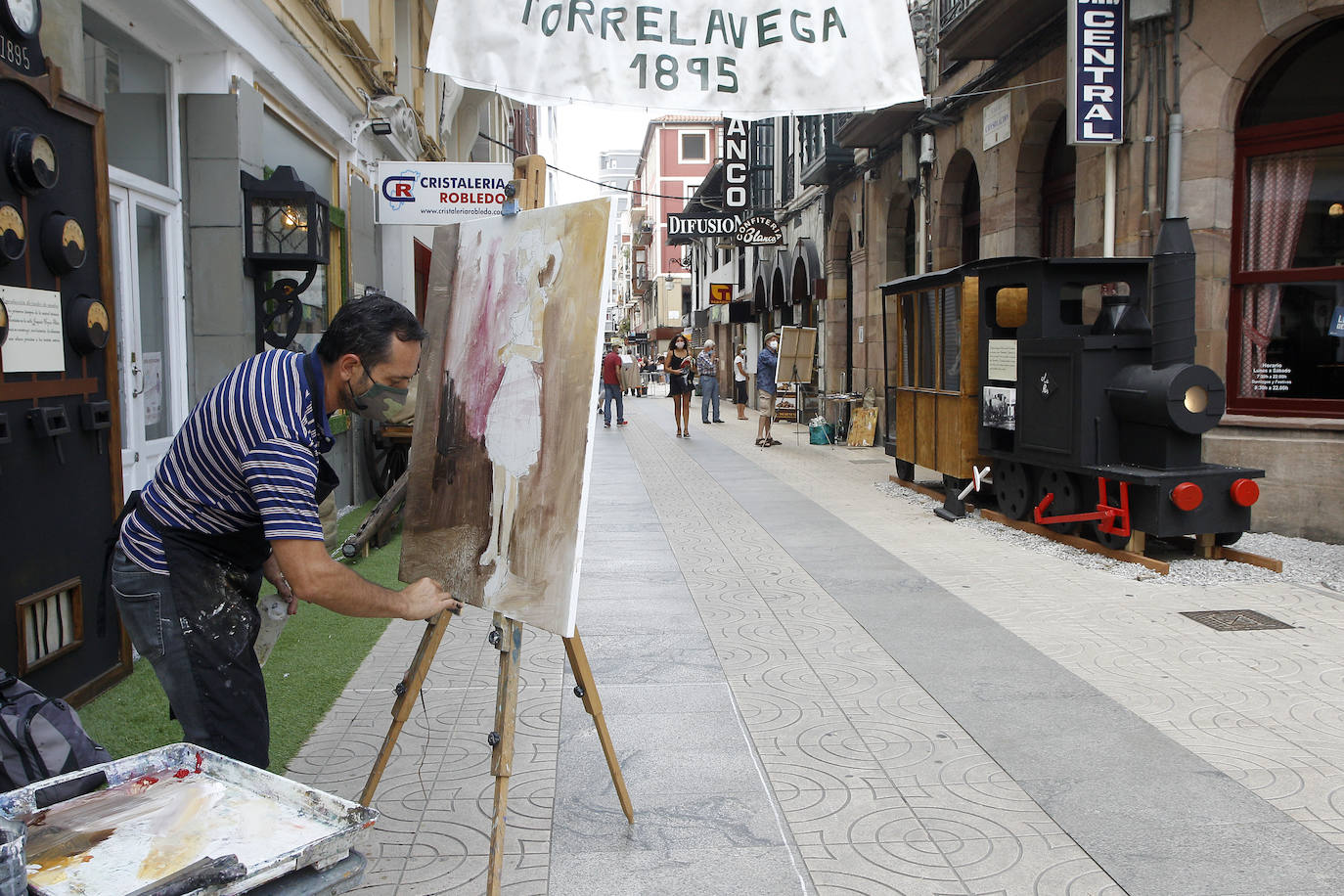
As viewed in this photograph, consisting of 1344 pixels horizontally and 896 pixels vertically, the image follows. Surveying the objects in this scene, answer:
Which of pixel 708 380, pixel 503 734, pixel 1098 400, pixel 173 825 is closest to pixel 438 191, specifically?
pixel 1098 400

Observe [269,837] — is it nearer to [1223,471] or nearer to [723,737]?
[723,737]

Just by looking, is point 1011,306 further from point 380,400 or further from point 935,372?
point 380,400

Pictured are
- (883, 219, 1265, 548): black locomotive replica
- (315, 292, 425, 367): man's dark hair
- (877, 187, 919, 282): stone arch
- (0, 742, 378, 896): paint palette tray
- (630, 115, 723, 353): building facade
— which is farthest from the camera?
(630, 115, 723, 353): building facade

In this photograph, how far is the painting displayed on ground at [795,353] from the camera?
19.5 metres

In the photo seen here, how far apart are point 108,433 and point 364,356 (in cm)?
277

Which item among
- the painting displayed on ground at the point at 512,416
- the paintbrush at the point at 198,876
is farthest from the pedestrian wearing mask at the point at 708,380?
the paintbrush at the point at 198,876

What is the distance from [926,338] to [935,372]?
1.50ft

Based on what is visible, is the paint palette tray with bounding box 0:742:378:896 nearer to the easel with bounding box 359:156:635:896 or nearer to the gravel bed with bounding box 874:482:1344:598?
the easel with bounding box 359:156:635:896

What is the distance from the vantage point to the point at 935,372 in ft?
36.2

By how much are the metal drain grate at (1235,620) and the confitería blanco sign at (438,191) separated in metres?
6.84

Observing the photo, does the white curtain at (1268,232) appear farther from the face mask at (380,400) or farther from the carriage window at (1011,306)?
the face mask at (380,400)

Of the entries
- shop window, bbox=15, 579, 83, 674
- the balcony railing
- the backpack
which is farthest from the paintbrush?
A: the balcony railing

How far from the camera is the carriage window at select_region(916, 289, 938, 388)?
11070 millimetres

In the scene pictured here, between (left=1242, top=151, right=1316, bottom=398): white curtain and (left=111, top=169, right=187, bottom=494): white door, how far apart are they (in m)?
8.98
